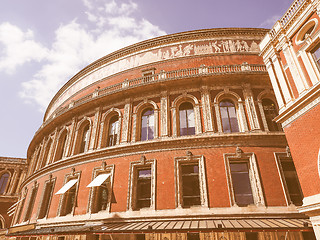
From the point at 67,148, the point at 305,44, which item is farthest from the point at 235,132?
the point at 67,148

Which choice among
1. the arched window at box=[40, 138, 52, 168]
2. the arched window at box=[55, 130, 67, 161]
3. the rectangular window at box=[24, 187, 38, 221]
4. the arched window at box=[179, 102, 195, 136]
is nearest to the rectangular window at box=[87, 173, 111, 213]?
the arched window at box=[179, 102, 195, 136]

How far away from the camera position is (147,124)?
46.6ft

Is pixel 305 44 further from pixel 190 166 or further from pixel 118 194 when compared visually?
pixel 118 194

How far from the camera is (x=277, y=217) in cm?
966

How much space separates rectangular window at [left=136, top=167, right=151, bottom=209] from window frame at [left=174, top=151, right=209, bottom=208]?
1834mm

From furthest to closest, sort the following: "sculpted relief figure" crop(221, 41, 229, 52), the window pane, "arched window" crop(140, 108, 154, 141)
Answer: the window pane, "sculpted relief figure" crop(221, 41, 229, 52), "arched window" crop(140, 108, 154, 141)

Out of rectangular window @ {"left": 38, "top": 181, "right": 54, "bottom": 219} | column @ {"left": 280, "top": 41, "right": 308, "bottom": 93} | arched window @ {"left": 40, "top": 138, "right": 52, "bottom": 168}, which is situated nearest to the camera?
column @ {"left": 280, "top": 41, "right": 308, "bottom": 93}

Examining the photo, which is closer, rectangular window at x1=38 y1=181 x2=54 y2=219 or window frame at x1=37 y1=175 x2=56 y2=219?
window frame at x1=37 y1=175 x2=56 y2=219

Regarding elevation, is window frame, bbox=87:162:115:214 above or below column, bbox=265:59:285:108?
below

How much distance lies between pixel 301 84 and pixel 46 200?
18.7m

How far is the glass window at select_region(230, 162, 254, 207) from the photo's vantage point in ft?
34.5

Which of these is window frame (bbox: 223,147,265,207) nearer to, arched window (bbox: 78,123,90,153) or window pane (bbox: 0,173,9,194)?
arched window (bbox: 78,123,90,153)

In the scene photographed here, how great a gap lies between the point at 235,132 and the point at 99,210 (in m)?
9.84

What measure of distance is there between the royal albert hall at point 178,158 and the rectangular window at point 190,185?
57 millimetres
